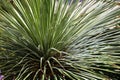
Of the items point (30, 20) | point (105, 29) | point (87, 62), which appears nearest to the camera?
point (87, 62)

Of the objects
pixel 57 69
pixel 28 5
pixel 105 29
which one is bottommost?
pixel 57 69

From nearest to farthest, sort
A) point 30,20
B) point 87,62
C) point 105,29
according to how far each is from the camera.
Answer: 1. point 87,62
2. point 30,20
3. point 105,29

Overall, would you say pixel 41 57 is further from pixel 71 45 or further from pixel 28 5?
pixel 28 5

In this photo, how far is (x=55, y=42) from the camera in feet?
9.73

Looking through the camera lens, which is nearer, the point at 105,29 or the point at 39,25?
the point at 39,25

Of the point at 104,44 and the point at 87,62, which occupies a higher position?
the point at 104,44

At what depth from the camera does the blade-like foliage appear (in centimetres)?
280

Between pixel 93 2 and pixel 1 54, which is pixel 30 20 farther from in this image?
pixel 93 2

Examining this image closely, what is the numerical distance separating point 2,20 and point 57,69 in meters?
0.84

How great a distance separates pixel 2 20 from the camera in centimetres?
307

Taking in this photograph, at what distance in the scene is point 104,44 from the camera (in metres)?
3.06

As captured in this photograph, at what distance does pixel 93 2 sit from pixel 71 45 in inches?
26.9

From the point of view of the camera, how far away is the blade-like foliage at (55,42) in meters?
2.80

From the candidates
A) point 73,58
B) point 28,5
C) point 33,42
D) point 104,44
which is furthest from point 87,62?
point 28,5
